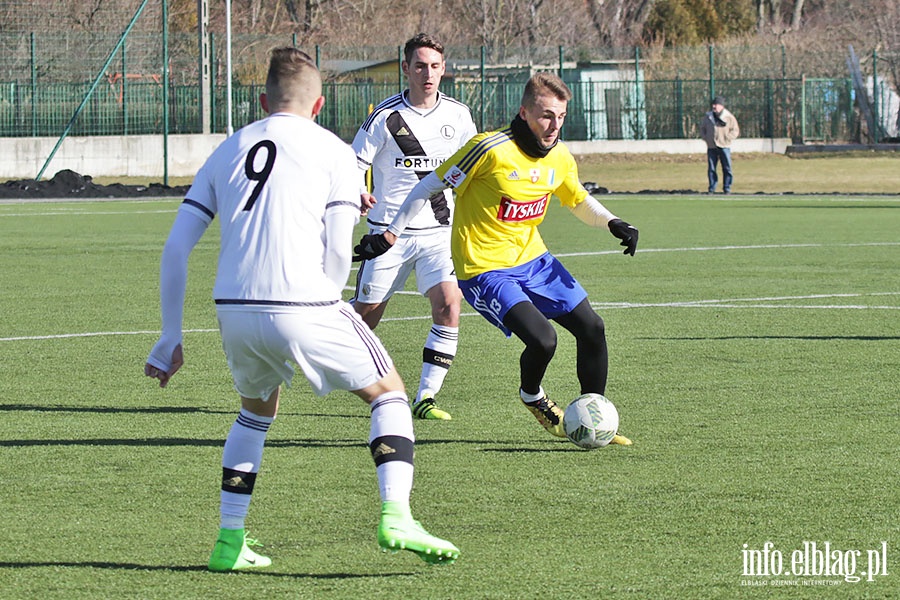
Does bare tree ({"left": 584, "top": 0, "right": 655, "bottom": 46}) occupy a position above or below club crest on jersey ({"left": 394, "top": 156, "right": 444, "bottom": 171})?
above

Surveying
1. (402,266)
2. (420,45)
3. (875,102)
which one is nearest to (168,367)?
(402,266)

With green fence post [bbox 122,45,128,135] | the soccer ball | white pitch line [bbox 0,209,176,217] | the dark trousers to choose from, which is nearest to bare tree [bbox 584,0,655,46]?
green fence post [bbox 122,45,128,135]

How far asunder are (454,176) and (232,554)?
2.78 m

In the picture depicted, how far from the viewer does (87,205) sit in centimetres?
2772

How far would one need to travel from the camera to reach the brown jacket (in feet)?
96.2

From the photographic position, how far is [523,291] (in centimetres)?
720

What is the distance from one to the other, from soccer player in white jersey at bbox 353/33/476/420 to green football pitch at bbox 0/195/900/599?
0.56 meters

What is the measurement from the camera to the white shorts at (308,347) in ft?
15.4

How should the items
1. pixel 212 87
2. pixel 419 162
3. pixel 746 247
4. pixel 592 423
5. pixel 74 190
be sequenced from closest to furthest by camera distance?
pixel 592 423
pixel 419 162
pixel 746 247
pixel 74 190
pixel 212 87

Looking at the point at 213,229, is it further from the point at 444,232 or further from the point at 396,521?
the point at 396,521

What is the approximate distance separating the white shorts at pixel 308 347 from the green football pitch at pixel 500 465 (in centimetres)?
70

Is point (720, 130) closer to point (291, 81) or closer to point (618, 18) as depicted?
point (291, 81)

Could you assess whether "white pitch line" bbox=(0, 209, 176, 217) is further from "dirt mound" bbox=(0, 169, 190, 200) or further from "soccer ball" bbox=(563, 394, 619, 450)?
"soccer ball" bbox=(563, 394, 619, 450)

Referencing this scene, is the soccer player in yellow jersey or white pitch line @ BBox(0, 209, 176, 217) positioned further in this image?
white pitch line @ BBox(0, 209, 176, 217)
